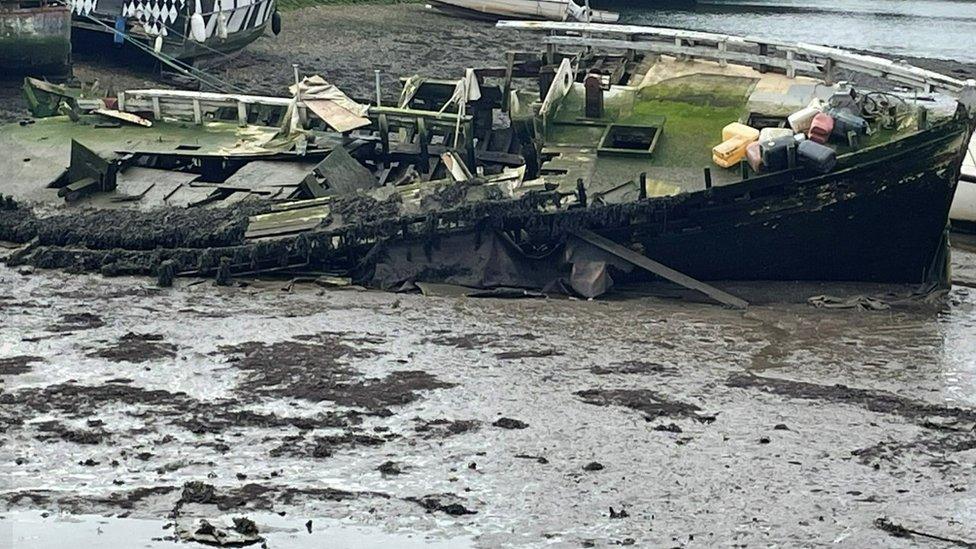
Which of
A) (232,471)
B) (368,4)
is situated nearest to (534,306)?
(232,471)

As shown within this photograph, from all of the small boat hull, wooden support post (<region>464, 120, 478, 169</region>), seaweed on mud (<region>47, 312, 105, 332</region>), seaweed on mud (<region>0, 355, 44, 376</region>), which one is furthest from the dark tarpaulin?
the small boat hull

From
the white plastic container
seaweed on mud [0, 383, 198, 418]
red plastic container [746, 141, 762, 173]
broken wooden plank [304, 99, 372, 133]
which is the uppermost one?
the white plastic container

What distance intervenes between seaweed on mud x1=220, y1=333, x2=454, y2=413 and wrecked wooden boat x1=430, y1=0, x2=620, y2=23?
107 feet

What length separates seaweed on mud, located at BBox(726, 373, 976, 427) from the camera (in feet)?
44.7

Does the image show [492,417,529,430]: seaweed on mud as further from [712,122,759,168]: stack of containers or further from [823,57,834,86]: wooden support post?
[823,57,834,86]: wooden support post

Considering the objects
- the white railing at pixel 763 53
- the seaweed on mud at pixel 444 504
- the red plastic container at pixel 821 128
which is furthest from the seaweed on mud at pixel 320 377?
the white railing at pixel 763 53

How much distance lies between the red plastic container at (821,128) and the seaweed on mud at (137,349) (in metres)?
6.95

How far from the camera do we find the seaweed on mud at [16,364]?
13984 millimetres

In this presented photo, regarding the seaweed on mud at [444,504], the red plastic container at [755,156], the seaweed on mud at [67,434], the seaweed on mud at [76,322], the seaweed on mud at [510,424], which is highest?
the red plastic container at [755,156]

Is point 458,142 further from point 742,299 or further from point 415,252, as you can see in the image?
point 742,299

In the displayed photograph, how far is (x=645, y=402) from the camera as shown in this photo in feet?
44.6

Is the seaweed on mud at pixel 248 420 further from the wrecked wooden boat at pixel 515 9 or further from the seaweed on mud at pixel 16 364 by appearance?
the wrecked wooden boat at pixel 515 9

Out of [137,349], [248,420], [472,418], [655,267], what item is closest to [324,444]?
[248,420]

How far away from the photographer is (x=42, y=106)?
22.8 m
